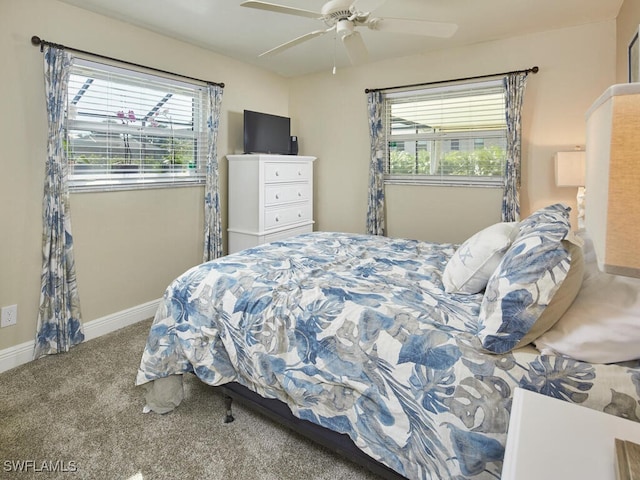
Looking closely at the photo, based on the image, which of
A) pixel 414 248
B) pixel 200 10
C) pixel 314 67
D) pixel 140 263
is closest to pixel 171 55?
pixel 200 10

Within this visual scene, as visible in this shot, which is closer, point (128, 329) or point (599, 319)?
point (599, 319)

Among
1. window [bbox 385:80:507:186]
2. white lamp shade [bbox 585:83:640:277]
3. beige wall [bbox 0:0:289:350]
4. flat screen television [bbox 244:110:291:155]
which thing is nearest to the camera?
white lamp shade [bbox 585:83:640:277]

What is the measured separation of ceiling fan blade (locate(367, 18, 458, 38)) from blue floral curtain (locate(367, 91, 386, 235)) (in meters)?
1.87

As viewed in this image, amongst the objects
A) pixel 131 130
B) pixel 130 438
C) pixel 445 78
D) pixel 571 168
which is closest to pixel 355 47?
A: pixel 445 78

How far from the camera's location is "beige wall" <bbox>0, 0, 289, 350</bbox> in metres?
2.58

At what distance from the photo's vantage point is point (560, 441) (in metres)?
0.79

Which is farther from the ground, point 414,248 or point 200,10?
point 200,10

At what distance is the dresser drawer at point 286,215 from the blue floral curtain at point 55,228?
177cm

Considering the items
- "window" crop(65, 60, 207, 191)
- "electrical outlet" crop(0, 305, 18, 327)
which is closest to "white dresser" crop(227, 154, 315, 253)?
"window" crop(65, 60, 207, 191)

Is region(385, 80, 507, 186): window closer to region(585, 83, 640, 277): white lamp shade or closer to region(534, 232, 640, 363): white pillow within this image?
region(534, 232, 640, 363): white pillow

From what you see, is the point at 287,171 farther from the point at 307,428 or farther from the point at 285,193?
the point at 307,428

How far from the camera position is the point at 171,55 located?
11.6ft

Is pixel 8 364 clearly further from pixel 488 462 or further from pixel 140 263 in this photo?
pixel 488 462

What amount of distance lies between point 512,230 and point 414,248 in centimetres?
96
